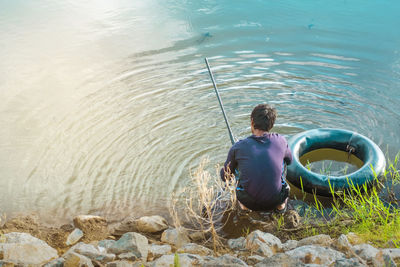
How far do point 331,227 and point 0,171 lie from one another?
13.5 ft

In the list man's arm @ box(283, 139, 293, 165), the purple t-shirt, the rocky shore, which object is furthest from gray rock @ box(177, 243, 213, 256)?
man's arm @ box(283, 139, 293, 165)

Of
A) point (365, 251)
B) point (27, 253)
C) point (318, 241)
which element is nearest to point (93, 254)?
point (27, 253)

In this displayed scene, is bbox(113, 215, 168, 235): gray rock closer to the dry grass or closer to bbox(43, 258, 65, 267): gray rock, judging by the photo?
the dry grass

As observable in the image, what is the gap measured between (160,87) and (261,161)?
3.80 meters

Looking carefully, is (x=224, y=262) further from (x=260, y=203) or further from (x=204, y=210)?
(x=204, y=210)

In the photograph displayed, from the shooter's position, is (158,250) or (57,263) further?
(158,250)

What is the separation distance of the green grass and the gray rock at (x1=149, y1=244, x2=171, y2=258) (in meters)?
1.37

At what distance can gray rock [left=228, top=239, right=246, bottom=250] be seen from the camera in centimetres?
360

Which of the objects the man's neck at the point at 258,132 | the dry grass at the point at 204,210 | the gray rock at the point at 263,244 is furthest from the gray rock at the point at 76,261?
the man's neck at the point at 258,132

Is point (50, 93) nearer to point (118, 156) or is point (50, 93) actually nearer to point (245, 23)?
point (118, 156)

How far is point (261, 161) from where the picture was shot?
3.61 m

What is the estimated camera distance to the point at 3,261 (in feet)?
9.99

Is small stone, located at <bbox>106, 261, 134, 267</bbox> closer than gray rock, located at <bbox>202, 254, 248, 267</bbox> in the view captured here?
No

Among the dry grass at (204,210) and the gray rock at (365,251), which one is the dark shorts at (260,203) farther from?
the gray rock at (365,251)
